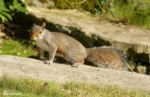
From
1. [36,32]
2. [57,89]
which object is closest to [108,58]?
[36,32]

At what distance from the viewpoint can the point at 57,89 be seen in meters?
5.59

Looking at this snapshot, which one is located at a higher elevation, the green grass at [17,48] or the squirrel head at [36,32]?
the squirrel head at [36,32]

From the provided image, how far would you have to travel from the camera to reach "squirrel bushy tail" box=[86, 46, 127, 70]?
7324 millimetres

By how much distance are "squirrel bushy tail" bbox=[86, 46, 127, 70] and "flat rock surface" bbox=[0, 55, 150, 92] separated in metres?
0.57

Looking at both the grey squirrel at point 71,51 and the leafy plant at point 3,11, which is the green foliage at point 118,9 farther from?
the grey squirrel at point 71,51

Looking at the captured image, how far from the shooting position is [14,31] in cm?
932

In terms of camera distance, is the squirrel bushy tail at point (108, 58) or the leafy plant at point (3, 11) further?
the leafy plant at point (3, 11)

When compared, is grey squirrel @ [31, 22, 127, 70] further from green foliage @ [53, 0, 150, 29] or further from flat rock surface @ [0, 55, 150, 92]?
green foliage @ [53, 0, 150, 29]

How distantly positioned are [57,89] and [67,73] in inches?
32.8

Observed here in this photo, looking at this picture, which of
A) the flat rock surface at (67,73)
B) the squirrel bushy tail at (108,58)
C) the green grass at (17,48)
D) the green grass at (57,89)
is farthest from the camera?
the green grass at (17,48)

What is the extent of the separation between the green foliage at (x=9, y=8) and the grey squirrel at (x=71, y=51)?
1721mm

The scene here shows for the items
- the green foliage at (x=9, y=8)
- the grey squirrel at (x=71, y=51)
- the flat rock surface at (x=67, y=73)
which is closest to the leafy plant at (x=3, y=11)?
the green foliage at (x=9, y=8)

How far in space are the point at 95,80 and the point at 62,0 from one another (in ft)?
11.2

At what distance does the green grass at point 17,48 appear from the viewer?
848 centimetres
